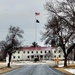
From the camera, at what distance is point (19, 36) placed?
8956cm

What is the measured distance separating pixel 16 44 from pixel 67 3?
4415cm

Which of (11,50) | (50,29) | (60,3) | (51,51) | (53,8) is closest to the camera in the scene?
(60,3)

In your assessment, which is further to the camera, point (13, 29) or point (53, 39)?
point (13, 29)

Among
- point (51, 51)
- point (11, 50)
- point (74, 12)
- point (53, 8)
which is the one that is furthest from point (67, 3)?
point (51, 51)

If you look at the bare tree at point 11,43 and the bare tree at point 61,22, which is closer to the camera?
the bare tree at point 61,22

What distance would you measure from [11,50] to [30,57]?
114445mm

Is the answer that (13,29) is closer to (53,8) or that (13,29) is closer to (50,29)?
(50,29)

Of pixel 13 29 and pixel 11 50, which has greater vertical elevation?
pixel 13 29

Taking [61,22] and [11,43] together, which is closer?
[61,22]

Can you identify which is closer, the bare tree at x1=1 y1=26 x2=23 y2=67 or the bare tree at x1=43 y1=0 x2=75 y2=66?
the bare tree at x1=43 y1=0 x2=75 y2=66

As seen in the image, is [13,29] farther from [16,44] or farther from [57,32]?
[57,32]

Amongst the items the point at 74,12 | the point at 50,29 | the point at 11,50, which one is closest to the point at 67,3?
the point at 74,12

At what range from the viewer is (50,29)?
236 ft

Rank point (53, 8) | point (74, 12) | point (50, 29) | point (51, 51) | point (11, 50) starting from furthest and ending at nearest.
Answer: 1. point (51, 51)
2. point (11, 50)
3. point (50, 29)
4. point (53, 8)
5. point (74, 12)
